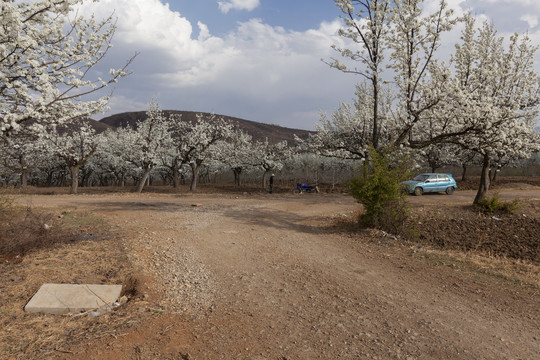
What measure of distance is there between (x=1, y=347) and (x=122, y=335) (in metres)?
1.24

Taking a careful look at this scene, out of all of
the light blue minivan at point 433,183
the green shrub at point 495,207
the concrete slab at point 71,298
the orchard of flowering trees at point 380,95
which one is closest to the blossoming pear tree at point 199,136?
the orchard of flowering trees at point 380,95

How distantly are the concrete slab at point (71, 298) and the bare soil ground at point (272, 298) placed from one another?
7.0 inches

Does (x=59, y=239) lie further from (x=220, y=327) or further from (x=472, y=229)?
(x=472, y=229)

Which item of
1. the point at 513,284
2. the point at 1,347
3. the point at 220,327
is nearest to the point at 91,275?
the point at 1,347

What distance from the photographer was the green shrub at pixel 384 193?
401 inches

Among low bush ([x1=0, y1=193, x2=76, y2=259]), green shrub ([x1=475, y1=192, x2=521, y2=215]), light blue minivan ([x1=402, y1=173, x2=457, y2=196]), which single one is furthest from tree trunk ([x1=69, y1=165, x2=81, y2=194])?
green shrub ([x1=475, y1=192, x2=521, y2=215])

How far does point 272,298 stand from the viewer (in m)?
5.29

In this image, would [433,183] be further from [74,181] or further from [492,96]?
[74,181]

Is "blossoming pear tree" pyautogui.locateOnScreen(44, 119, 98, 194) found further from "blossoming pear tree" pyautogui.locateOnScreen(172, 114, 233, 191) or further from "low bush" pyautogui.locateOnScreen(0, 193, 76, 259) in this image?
"low bush" pyautogui.locateOnScreen(0, 193, 76, 259)

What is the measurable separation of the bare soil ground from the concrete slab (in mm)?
178

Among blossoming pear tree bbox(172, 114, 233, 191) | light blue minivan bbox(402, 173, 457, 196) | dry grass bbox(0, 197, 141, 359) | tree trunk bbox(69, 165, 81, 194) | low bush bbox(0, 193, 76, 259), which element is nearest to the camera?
dry grass bbox(0, 197, 141, 359)

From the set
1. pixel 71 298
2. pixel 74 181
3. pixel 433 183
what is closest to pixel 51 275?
pixel 71 298

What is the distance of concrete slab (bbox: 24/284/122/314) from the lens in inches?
175

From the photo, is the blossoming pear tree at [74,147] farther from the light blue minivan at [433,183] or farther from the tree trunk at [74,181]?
the light blue minivan at [433,183]
